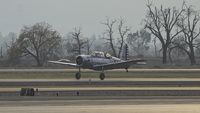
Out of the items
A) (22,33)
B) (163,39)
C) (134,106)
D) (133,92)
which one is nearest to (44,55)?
(22,33)

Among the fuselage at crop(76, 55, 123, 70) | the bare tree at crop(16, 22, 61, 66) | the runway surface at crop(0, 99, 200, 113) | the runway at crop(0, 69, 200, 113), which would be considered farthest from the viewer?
the bare tree at crop(16, 22, 61, 66)

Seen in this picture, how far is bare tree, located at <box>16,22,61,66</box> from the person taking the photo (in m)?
96.4

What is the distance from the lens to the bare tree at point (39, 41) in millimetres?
96381

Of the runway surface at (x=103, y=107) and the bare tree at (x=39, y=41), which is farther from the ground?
the bare tree at (x=39, y=41)

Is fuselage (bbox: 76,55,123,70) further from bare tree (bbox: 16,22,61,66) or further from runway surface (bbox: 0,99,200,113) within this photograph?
bare tree (bbox: 16,22,61,66)

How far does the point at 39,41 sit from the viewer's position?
98000 millimetres

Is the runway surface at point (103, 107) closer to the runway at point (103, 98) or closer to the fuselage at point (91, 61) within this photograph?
the runway at point (103, 98)

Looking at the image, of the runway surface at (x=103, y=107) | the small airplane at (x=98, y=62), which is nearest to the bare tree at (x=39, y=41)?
the small airplane at (x=98, y=62)

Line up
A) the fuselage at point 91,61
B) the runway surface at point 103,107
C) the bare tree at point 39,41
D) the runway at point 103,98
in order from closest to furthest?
1. the runway surface at point 103,107
2. the runway at point 103,98
3. the fuselage at point 91,61
4. the bare tree at point 39,41

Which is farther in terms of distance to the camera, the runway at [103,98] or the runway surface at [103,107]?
the runway at [103,98]

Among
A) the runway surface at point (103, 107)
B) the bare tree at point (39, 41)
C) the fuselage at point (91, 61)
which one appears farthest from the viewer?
the bare tree at point (39, 41)

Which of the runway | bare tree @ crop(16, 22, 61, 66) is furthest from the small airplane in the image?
bare tree @ crop(16, 22, 61, 66)

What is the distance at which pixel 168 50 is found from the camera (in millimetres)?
113188

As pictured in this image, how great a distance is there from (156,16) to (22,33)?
31.3 meters
